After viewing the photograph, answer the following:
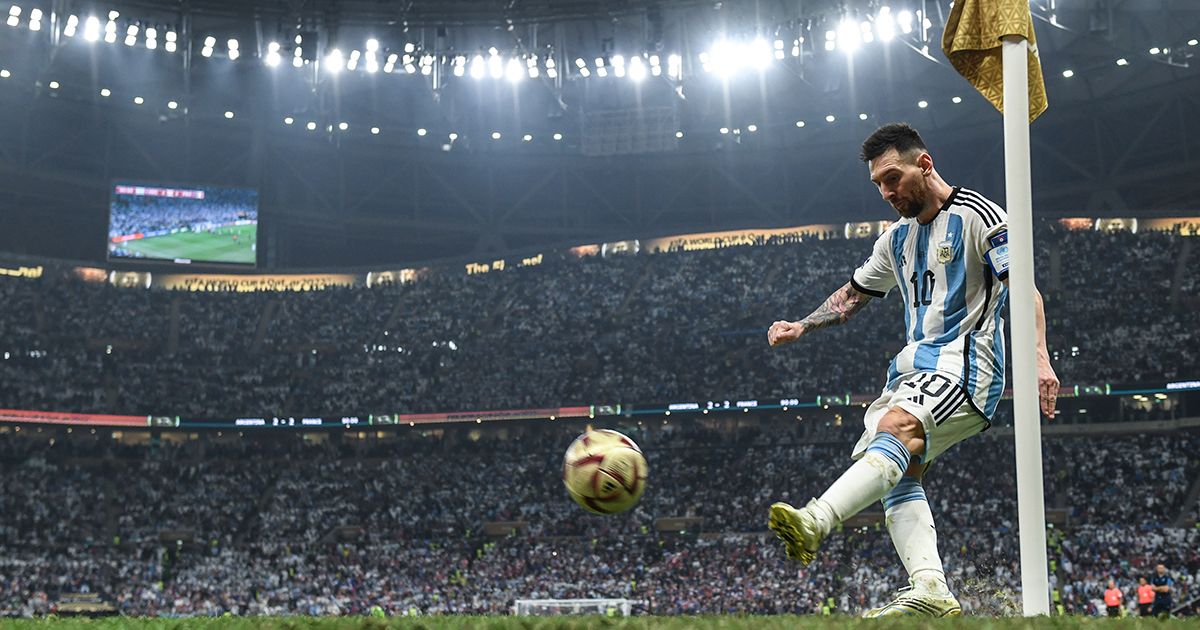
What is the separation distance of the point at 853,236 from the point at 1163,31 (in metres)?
14.6

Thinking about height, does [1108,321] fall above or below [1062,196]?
below

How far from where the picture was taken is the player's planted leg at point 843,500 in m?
4.78

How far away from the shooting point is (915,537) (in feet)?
18.4

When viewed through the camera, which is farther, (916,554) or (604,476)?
(604,476)

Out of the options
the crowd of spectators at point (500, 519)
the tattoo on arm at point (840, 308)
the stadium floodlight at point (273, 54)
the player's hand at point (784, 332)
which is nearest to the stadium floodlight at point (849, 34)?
the crowd of spectators at point (500, 519)

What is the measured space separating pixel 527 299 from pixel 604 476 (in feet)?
144

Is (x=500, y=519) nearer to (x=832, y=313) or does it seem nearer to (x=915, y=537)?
(x=832, y=313)

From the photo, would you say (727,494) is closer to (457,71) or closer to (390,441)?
(390,441)

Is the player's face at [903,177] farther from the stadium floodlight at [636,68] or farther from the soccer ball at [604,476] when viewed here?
the stadium floodlight at [636,68]

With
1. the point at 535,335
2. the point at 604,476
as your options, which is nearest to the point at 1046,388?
the point at 604,476

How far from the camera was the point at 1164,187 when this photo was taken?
46781mm

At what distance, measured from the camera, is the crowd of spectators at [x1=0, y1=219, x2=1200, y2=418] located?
41.3 m

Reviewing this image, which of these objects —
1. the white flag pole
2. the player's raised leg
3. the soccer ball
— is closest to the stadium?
the soccer ball

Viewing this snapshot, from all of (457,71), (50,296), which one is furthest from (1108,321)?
(50,296)
